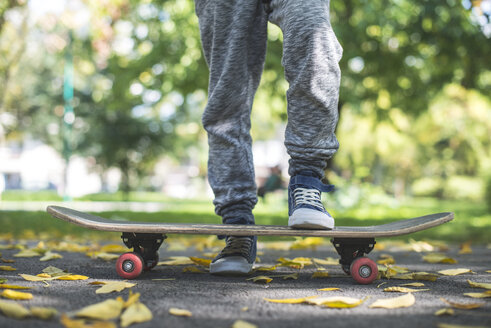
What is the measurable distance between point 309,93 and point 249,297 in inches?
34.9

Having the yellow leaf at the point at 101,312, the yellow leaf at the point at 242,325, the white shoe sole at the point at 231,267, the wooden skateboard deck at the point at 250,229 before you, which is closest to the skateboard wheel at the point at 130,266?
the wooden skateboard deck at the point at 250,229

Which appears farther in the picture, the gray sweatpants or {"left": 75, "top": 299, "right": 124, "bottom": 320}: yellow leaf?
the gray sweatpants

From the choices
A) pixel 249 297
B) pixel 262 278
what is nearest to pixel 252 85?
pixel 262 278

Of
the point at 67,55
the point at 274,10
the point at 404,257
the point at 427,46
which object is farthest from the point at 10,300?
the point at 67,55

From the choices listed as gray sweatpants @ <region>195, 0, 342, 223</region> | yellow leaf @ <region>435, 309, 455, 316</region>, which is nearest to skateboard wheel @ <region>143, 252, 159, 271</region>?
gray sweatpants @ <region>195, 0, 342, 223</region>

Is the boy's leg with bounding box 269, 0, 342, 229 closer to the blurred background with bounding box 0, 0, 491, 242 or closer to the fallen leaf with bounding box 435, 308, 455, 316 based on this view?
the fallen leaf with bounding box 435, 308, 455, 316

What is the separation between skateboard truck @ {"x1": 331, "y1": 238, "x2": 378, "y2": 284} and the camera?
1.96m

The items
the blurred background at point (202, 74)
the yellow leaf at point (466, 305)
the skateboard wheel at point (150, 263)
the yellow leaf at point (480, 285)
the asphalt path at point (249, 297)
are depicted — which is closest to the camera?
the asphalt path at point (249, 297)

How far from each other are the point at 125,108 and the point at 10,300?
9.58 meters

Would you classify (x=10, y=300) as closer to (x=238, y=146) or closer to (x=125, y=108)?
(x=238, y=146)

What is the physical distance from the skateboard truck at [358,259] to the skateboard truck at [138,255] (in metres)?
0.83

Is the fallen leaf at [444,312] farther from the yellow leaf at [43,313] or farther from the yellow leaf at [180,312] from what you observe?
the yellow leaf at [43,313]

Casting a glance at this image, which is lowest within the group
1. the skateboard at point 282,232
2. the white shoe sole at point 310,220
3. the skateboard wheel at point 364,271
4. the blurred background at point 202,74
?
the skateboard wheel at point 364,271

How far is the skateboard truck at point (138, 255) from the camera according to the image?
2.02 m
